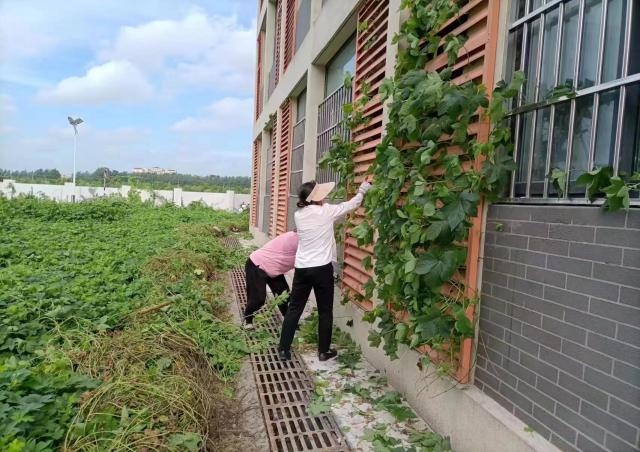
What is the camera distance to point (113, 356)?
3115 mm

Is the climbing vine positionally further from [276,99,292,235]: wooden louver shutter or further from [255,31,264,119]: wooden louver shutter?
[255,31,264,119]: wooden louver shutter

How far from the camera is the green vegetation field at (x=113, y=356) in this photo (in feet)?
7.45

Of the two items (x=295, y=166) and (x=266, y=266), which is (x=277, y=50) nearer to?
(x=295, y=166)

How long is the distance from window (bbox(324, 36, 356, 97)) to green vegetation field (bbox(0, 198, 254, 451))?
127 inches

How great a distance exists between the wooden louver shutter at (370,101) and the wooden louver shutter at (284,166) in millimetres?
3714

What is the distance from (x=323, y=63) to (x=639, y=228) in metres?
5.46

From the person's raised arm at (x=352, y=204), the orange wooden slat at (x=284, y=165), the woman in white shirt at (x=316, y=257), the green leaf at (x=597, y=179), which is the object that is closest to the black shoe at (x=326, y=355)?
the woman in white shirt at (x=316, y=257)

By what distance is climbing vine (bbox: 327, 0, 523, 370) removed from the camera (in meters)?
2.31

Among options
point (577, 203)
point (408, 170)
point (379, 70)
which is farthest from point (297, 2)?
point (577, 203)

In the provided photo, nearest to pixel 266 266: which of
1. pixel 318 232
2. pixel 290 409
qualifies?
pixel 318 232

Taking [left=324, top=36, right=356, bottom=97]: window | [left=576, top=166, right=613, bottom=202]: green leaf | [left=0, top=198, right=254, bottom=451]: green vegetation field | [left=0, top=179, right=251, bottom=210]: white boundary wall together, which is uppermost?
[left=324, top=36, right=356, bottom=97]: window

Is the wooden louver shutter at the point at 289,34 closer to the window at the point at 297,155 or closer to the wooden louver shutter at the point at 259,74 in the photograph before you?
the window at the point at 297,155

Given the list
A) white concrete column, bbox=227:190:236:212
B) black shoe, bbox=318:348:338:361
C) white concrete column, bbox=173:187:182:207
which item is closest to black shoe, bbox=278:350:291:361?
black shoe, bbox=318:348:338:361

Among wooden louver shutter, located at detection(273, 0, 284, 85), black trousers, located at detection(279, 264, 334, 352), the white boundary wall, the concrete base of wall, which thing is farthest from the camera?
the white boundary wall
